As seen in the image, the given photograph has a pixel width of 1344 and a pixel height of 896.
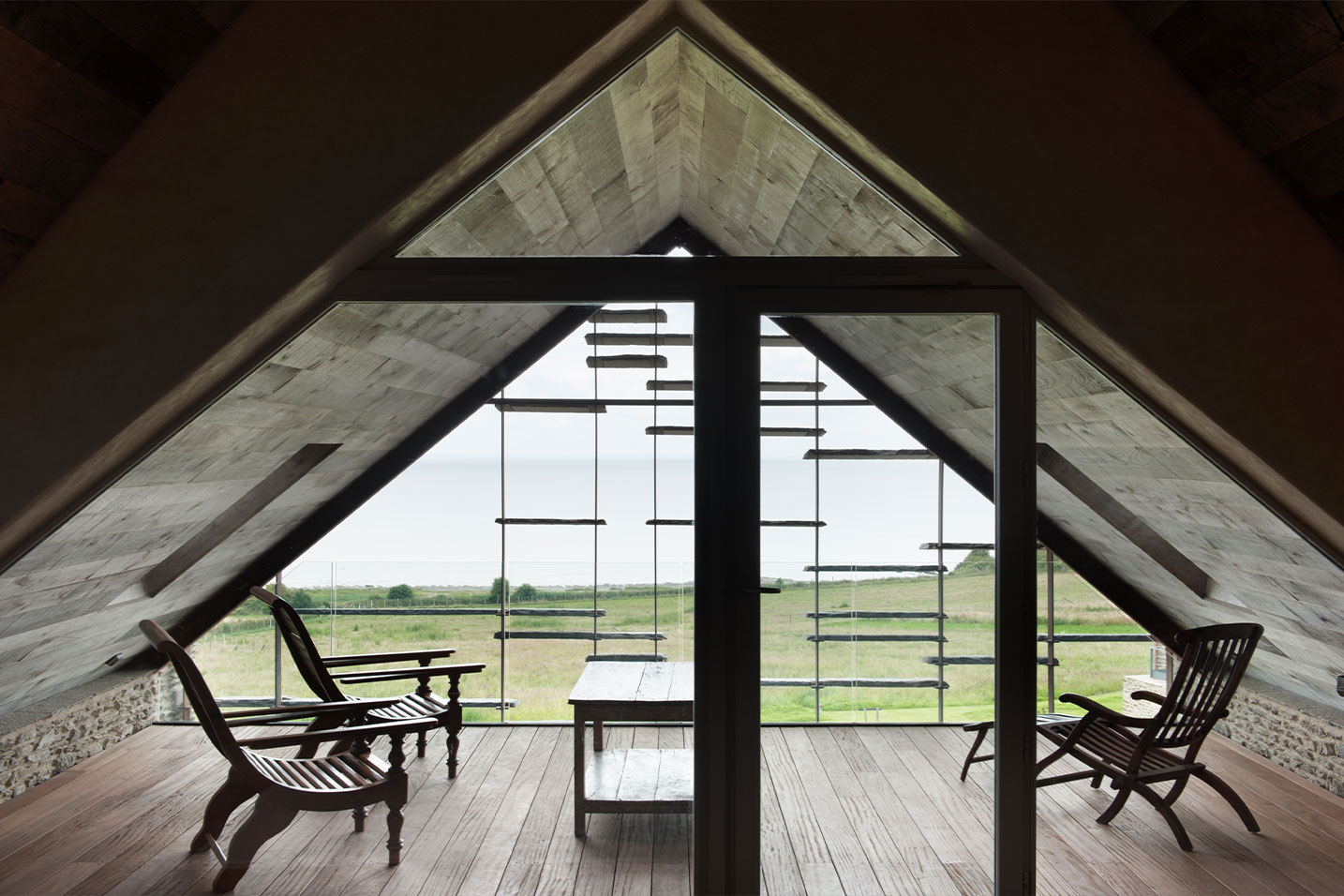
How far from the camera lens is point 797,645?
2.70 m

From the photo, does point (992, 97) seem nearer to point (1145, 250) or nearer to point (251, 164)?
point (1145, 250)

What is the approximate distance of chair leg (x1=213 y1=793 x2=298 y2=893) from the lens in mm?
3023

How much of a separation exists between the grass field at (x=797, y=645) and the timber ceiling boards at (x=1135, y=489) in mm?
375

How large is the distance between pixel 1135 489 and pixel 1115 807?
4.32 ft

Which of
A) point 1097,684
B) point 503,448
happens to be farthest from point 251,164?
point 1097,684

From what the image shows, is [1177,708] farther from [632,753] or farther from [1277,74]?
[1277,74]

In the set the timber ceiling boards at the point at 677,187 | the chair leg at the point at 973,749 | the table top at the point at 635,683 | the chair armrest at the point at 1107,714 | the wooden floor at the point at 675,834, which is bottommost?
the wooden floor at the point at 675,834

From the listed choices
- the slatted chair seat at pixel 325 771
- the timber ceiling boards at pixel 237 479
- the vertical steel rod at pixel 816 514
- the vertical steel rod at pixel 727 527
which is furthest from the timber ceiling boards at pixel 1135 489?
the slatted chair seat at pixel 325 771

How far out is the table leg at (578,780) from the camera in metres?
3.49

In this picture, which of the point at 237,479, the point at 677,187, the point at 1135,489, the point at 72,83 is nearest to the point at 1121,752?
the point at 1135,489

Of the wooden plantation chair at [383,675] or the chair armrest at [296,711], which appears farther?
the wooden plantation chair at [383,675]

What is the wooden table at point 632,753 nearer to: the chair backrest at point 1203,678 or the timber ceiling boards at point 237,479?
the timber ceiling boards at point 237,479

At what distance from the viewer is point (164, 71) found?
2232 millimetres

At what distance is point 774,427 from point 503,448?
2.77 metres
